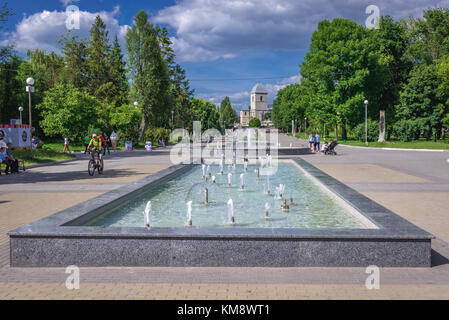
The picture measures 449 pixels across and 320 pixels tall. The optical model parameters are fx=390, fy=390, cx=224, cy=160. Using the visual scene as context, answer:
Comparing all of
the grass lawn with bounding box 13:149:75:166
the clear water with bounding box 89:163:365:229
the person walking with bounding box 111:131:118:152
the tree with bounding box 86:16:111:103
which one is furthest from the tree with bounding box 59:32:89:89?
the clear water with bounding box 89:163:365:229

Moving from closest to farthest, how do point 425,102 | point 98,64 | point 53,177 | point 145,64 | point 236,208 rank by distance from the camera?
point 236,208, point 53,177, point 425,102, point 145,64, point 98,64

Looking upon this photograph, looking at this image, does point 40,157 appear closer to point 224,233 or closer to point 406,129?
point 224,233

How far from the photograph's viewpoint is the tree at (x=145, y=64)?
173 ft

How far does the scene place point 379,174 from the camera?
17484 millimetres

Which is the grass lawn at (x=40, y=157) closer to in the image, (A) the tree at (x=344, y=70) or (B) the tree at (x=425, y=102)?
(A) the tree at (x=344, y=70)

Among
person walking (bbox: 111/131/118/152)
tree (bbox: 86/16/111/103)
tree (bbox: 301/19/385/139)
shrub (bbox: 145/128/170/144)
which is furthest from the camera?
tree (bbox: 86/16/111/103)

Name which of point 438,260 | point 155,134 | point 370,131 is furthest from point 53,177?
point 370,131

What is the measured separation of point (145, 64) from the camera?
5325 centimetres

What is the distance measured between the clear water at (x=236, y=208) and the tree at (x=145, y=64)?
134 feet

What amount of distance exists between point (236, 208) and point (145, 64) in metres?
47.4

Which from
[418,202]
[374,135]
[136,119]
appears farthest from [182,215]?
[374,135]

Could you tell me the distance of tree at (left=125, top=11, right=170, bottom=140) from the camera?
52.7 metres

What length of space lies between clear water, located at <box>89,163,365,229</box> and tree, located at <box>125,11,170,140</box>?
134 feet

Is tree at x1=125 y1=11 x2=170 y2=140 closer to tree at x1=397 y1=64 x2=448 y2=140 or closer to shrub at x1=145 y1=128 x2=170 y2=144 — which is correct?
shrub at x1=145 y1=128 x2=170 y2=144
